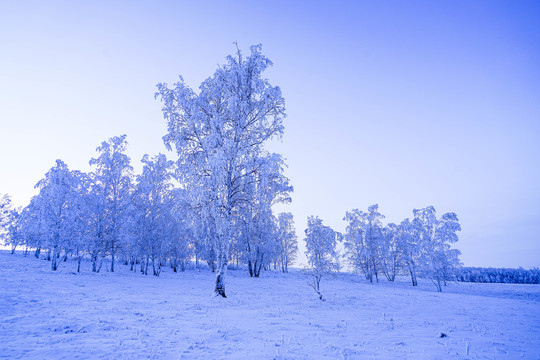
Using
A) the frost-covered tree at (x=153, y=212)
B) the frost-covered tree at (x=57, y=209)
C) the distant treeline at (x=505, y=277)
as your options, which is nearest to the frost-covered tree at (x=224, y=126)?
the frost-covered tree at (x=153, y=212)

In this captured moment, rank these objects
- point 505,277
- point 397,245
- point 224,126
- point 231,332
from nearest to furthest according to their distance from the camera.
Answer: point 231,332, point 224,126, point 397,245, point 505,277

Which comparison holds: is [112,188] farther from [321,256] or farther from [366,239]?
[366,239]

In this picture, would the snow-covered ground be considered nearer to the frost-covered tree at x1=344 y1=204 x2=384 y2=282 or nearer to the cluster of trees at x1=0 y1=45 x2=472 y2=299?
the cluster of trees at x1=0 y1=45 x2=472 y2=299

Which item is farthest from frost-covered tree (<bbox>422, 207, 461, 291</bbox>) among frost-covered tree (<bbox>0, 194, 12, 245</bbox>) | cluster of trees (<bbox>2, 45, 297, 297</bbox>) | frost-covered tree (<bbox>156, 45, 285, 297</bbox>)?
frost-covered tree (<bbox>0, 194, 12, 245</bbox>)

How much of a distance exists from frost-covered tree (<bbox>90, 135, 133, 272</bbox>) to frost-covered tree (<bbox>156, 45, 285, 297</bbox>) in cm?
1681

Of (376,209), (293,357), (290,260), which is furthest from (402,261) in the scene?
(293,357)

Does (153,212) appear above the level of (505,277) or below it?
above

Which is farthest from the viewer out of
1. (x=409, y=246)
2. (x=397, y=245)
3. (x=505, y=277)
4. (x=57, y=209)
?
(x=505, y=277)

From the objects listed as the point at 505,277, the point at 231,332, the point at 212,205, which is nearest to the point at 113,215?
the point at 212,205

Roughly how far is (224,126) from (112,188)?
20183 mm

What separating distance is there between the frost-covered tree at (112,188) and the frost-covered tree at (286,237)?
37082mm

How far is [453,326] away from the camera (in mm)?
10516

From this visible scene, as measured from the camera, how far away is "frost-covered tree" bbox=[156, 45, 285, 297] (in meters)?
17.1

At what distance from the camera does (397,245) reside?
47156 mm
